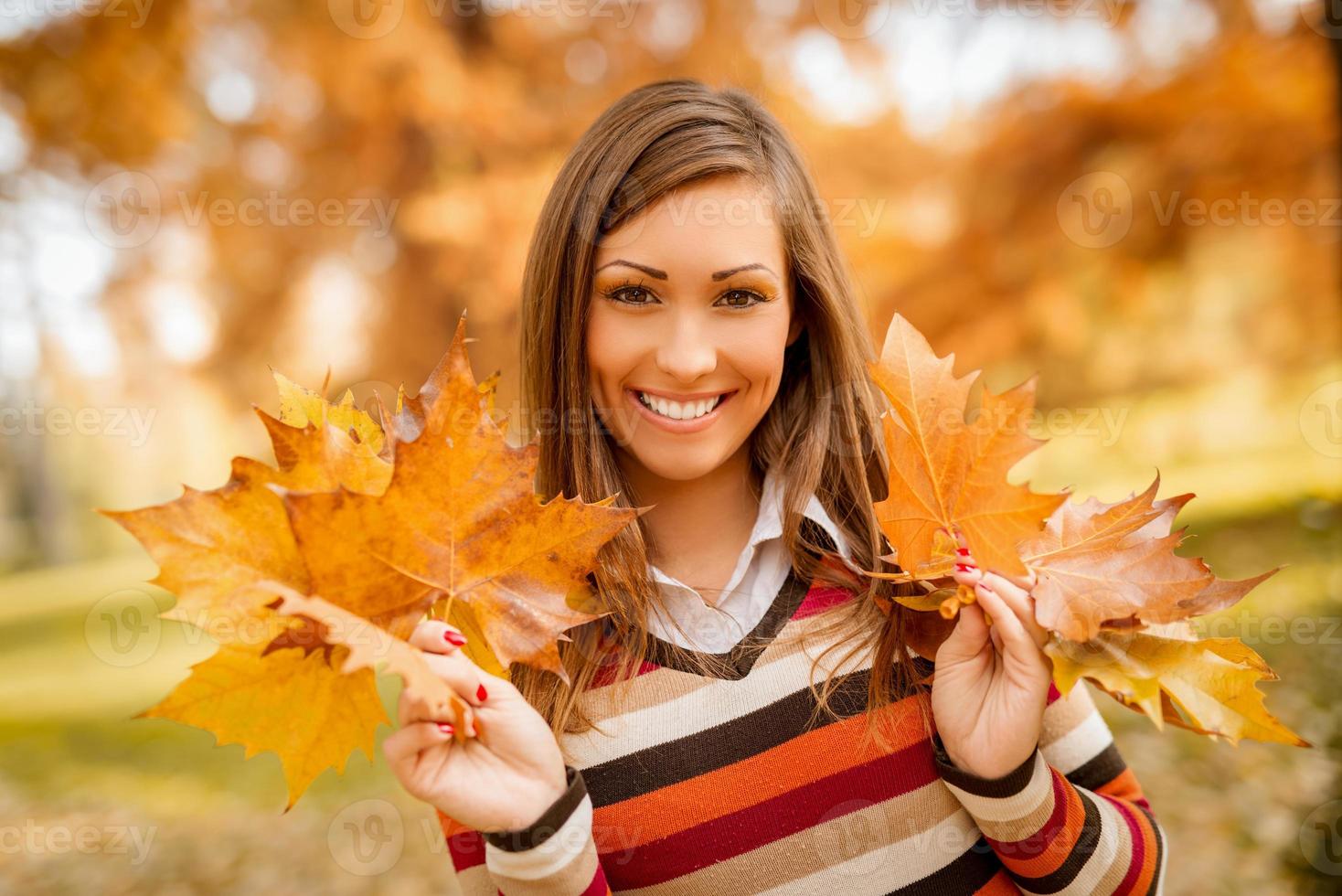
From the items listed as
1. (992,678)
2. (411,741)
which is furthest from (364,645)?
(992,678)

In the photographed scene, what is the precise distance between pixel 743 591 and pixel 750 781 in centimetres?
34

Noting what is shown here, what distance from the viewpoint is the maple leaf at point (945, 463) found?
128cm

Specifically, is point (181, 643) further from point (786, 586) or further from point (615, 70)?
point (786, 586)

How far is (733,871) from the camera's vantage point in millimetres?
1550

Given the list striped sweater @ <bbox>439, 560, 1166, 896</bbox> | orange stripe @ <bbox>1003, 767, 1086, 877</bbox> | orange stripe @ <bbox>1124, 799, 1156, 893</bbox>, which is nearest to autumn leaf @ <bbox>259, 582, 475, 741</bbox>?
striped sweater @ <bbox>439, 560, 1166, 896</bbox>

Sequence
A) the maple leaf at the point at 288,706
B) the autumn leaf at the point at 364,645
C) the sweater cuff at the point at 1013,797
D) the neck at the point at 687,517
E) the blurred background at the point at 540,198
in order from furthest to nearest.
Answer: the blurred background at the point at 540,198
the neck at the point at 687,517
the sweater cuff at the point at 1013,797
the maple leaf at the point at 288,706
the autumn leaf at the point at 364,645

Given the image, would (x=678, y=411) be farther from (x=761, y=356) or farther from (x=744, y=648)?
(x=744, y=648)

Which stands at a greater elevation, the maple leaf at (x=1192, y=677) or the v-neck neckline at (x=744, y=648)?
the maple leaf at (x=1192, y=677)

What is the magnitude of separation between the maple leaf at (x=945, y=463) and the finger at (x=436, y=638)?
0.64 m

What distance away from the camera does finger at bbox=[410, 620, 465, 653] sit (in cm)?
121

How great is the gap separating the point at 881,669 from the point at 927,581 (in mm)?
213

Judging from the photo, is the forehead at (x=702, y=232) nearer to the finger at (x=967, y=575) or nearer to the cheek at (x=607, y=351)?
the cheek at (x=607, y=351)

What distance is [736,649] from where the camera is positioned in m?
1.68

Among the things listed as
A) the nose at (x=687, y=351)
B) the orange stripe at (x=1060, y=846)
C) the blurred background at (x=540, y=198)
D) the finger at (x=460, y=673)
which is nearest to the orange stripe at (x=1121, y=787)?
the orange stripe at (x=1060, y=846)
